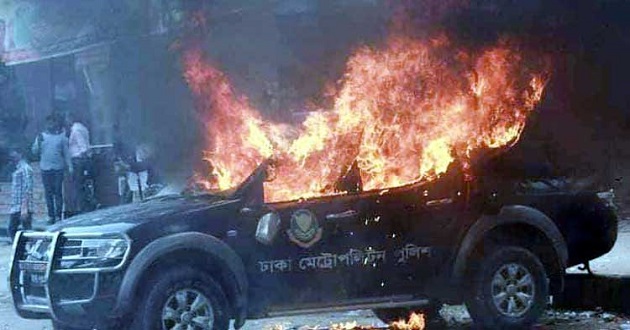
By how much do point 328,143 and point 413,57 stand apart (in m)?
1.75

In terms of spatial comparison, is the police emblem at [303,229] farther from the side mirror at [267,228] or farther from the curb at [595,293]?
the curb at [595,293]

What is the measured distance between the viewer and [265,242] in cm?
803

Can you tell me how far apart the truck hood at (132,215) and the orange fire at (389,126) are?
56 cm

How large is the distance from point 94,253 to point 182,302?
71 centimetres

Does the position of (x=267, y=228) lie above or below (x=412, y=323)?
above

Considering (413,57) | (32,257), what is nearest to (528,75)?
(413,57)

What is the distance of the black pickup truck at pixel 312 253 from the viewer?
769 cm

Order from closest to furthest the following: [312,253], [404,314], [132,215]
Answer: [132,215]
[312,253]
[404,314]

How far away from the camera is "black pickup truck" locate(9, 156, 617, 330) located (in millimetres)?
7688

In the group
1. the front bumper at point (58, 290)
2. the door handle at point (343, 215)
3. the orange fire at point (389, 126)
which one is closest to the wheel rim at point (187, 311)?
the front bumper at point (58, 290)

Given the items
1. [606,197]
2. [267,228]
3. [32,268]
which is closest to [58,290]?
[32,268]

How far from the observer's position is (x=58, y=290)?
773cm

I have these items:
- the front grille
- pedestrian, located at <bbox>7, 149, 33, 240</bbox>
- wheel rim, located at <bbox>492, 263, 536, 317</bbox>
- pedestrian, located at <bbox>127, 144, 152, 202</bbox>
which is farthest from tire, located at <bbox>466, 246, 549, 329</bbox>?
pedestrian, located at <bbox>7, 149, 33, 240</bbox>

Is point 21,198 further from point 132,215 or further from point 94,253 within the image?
point 94,253
